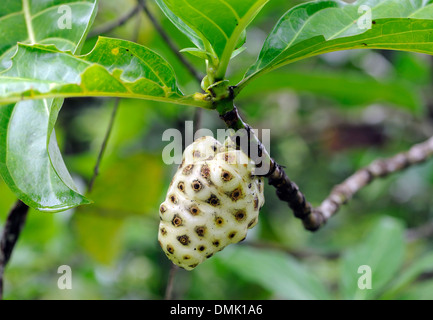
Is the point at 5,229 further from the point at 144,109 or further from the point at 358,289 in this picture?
the point at 144,109

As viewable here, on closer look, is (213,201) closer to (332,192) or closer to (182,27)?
(182,27)

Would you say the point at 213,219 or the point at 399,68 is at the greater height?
the point at 399,68

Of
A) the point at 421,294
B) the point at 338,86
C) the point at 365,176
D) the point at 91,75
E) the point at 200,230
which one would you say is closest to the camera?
the point at 91,75

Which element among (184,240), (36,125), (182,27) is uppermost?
(182,27)

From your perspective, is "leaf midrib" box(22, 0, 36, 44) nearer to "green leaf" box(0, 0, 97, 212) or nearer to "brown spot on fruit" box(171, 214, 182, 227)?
"green leaf" box(0, 0, 97, 212)

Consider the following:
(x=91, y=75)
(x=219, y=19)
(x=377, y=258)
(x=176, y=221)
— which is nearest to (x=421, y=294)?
(x=377, y=258)

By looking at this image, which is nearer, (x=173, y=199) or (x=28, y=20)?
(x=173, y=199)
